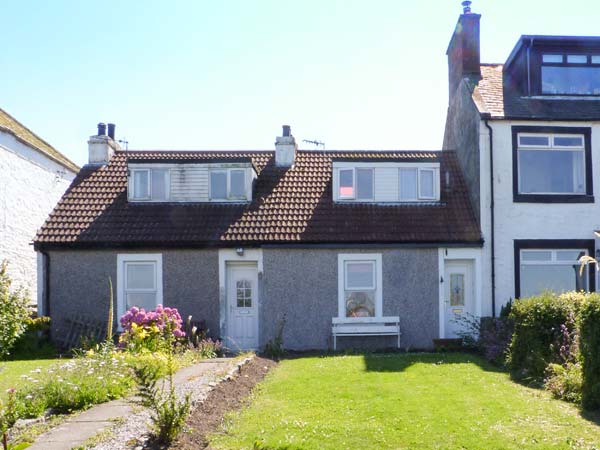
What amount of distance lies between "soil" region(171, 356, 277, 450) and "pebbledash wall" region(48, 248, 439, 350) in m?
3.89

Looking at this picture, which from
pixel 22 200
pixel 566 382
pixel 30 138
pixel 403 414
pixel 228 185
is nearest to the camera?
pixel 403 414

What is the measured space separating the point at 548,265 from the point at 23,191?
17051mm

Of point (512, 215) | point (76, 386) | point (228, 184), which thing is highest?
point (228, 184)

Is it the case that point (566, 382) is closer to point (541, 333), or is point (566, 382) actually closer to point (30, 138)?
point (541, 333)

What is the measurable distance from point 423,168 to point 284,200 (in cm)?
396

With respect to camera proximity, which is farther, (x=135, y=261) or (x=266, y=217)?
(x=266, y=217)

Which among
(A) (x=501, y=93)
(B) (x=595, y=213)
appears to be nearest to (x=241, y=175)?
(A) (x=501, y=93)

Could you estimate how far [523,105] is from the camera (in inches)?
698

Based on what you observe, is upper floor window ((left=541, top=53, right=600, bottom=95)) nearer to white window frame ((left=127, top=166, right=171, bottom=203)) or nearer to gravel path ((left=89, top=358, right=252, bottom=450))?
white window frame ((left=127, top=166, right=171, bottom=203))

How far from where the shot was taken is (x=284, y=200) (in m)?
17.9

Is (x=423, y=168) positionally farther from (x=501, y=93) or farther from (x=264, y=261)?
(x=264, y=261)

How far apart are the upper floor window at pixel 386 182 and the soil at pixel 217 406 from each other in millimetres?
6836

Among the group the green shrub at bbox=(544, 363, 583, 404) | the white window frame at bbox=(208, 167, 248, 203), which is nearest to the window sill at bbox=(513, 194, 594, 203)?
the green shrub at bbox=(544, 363, 583, 404)

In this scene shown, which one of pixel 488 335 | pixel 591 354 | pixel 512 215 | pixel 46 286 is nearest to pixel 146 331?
pixel 46 286
